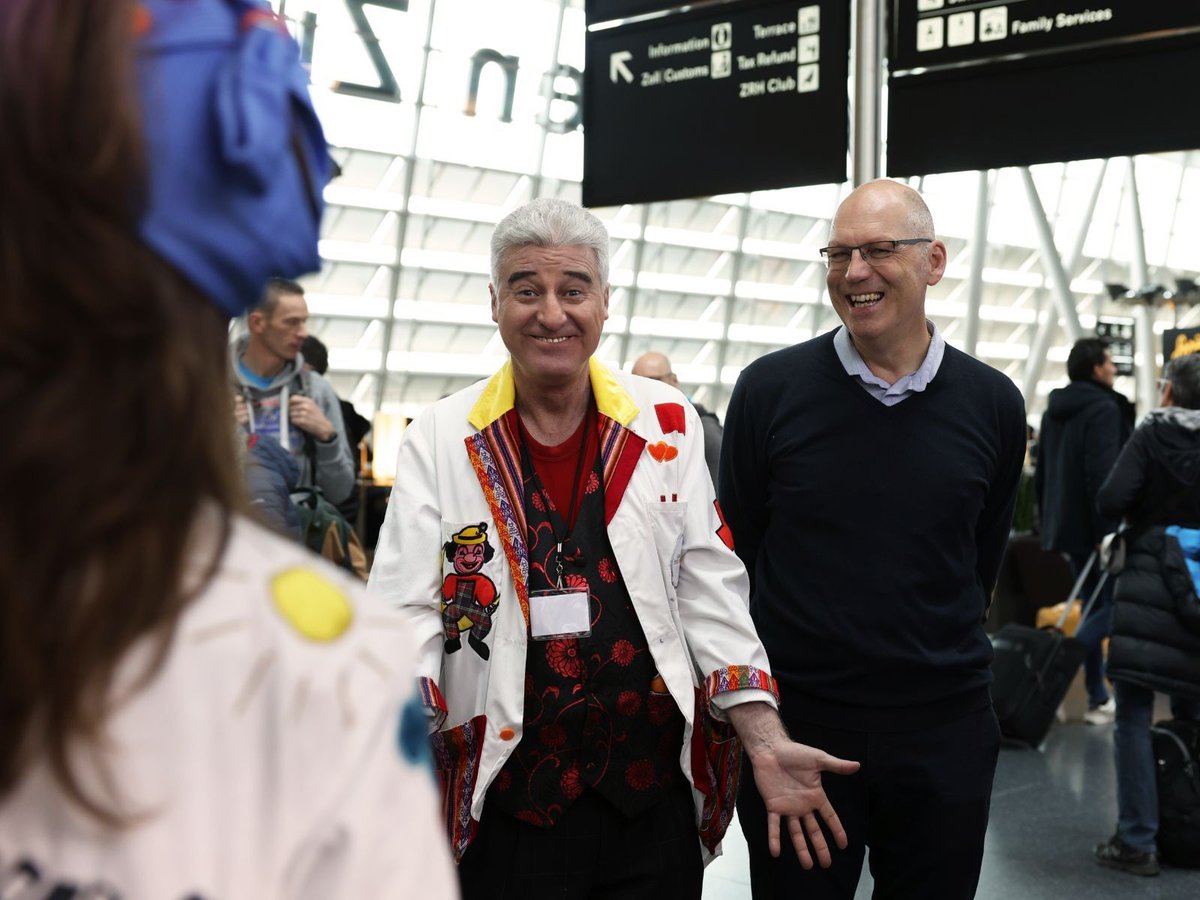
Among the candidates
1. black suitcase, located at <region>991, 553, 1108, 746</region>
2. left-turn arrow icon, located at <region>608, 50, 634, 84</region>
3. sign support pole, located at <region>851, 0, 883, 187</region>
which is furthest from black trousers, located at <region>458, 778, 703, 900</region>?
black suitcase, located at <region>991, 553, 1108, 746</region>

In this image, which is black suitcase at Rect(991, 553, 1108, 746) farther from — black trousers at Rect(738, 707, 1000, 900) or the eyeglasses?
the eyeglasses

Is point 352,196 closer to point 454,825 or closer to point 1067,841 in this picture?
point 1067,841

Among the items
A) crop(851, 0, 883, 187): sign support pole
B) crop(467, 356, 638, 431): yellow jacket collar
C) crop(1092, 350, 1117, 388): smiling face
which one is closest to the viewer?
crop(467, 356, 638, 431): yellow jacket collar

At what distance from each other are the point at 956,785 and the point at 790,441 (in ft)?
2.44

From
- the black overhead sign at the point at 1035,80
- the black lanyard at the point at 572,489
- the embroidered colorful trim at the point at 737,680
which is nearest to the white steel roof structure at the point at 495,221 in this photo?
the black overhead sign at the point at 1035,80

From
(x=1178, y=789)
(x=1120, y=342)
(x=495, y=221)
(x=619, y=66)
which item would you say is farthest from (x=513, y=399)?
(x=1120, y=342)

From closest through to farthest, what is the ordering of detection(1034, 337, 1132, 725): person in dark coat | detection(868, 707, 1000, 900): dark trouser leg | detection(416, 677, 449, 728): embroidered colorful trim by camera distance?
detection(416, 677, 449, 728): embroidered colorful trim
detection(868, 707, 1000, 900): dark trouser leg
detection(1034, 337, 1132, 725): person in dark coat

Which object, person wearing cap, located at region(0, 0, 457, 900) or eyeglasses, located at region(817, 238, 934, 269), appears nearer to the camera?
person wearing cap, located at region(0, 0, 457, 900)

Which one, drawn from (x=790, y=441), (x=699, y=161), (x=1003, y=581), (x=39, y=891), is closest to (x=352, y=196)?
(x=1003, y=581)

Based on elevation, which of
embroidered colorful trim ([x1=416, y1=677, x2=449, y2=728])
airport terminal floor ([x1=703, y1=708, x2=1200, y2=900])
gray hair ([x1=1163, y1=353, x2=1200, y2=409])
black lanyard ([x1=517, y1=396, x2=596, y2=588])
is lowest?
airport terminal floor ([x1=703, y1=708, x2=1200, y2=900])

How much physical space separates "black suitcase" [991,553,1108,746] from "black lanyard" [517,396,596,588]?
3.88 meters

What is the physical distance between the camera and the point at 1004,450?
2650mm

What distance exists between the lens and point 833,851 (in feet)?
8.23

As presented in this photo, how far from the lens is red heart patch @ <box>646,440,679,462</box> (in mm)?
2213
